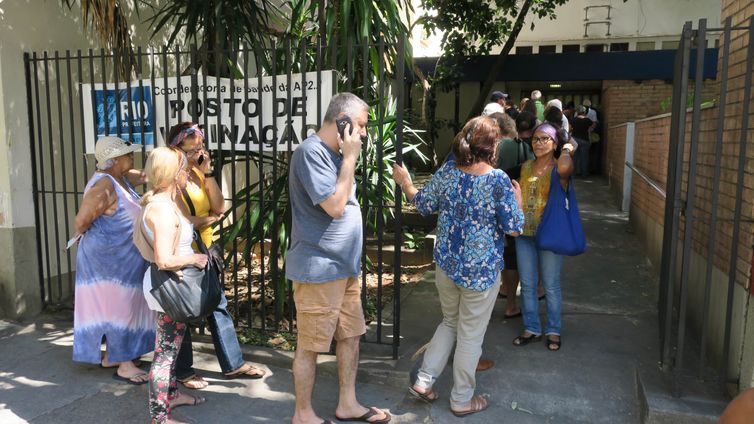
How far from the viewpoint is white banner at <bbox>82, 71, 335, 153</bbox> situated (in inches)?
164

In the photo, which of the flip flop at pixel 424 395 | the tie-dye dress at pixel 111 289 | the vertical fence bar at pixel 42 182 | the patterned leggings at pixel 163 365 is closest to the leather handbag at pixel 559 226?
the flip flop at pixel 424 395

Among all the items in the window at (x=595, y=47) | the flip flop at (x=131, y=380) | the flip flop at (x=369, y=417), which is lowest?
the flip flop at (x=131, y=380)

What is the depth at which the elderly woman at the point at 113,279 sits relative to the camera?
392 centimetres

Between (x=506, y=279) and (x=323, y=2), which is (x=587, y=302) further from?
(x=323, y=2)

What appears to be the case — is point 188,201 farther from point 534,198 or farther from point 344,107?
point 534,198

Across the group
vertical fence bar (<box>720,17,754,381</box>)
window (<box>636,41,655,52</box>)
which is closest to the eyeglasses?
vertical fence bar (<box>720,17,754,381</box>)

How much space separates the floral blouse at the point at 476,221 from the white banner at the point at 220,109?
3.76ft

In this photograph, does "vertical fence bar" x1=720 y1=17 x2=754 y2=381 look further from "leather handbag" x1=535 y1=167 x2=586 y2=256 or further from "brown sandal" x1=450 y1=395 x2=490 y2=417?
"brown sandal" x1=450 y1=395 x2=490 y2=417

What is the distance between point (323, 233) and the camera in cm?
308

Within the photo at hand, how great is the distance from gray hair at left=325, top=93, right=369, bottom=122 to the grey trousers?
109 cm

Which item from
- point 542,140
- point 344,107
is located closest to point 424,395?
point 344,107

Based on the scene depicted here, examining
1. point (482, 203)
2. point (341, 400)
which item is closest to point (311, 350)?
point (341, 400)

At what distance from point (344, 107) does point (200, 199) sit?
53.5 inches

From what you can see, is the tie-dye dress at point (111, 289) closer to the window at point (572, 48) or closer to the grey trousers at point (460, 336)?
the grey trousers at point (460, 336)
